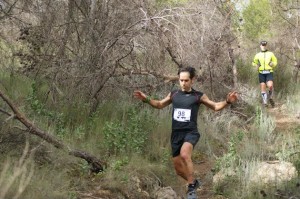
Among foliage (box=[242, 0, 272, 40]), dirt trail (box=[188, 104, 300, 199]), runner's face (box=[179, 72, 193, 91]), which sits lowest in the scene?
dirt trail (box=[188, 104, 300, 199])

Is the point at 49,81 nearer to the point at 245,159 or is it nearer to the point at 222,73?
the point at 245,159

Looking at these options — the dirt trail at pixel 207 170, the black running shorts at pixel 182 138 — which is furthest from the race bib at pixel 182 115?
the dirt trail at pixel 207 170

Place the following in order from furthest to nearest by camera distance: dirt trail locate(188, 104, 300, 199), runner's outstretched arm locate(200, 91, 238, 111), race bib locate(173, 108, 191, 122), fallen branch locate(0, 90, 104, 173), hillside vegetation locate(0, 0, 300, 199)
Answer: dirt trail locate(188, 104, 300, 199) < race bib locate(173, 108, 191, 122) < runner's outstretched arm locate(200, 91, 238, 111) < hillside vegetation locate(0, 0, 300, 199) < fallen branch locate(0, 90, 104, 173)

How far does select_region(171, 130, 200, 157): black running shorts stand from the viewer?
5.64 metres

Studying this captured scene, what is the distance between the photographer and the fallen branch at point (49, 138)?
4.63 m

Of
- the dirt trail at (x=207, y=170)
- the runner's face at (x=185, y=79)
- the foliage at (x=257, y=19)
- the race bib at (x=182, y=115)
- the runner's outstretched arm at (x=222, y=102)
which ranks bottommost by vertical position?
the dirt trail at (x=207, y=170)

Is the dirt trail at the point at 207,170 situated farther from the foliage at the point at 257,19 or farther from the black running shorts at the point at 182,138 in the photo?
the foliage at the point at 257,19

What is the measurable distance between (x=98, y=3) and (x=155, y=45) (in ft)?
3.89

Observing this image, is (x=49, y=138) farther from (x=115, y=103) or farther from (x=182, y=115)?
(x=115, y=103)

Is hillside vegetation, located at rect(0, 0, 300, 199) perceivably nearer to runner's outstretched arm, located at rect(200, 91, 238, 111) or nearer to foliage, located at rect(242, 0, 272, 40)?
runner's outstretched arm, located at rect(200, 91, 238, 111)

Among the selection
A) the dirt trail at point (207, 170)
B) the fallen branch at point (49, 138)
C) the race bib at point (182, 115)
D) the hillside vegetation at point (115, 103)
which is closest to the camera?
the fallen branch at point (49, 138)

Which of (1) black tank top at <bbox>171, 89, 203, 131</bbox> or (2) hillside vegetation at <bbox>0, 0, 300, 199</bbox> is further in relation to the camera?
(1) black tank top at <bbox>171, 89, 203, 131</bbox>

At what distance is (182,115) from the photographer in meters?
5.75

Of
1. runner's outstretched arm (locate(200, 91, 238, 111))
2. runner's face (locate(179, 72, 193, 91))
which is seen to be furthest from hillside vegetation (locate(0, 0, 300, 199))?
runner's face (locate(179, 72, 193, 91))
